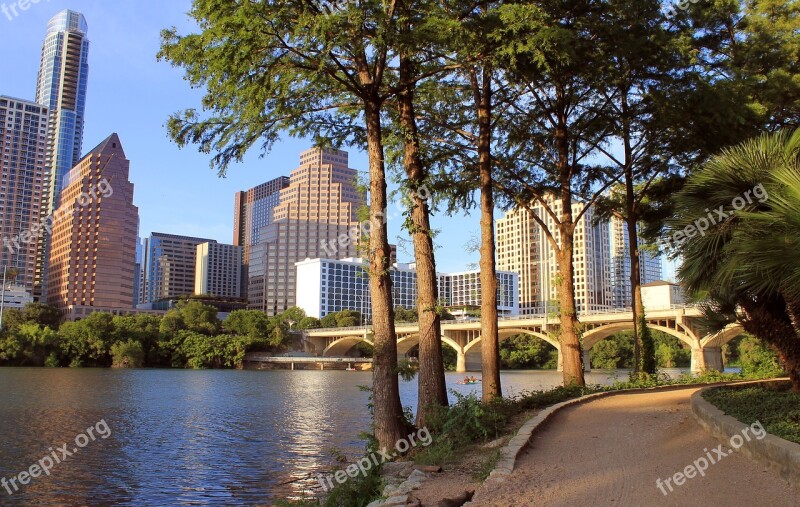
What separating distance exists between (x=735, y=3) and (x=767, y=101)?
3.88 m

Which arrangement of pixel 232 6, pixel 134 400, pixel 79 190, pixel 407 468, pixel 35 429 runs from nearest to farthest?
pixel 407 468
pixel 232 6
pixel 35 429
pixel 134 400
pixel 79 190

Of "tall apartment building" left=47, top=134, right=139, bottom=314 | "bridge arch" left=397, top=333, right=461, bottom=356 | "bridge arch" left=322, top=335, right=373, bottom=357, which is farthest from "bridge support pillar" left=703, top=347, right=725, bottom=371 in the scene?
"tall apartment building" left=47, top=134, right=139, bottom=314

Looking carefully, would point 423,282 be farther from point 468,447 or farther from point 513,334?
point 513,334

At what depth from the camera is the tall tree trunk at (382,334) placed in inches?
428

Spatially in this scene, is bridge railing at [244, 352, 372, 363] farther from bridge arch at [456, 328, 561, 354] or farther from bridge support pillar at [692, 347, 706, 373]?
bridge support pillar at [692, 347, 706, 373]

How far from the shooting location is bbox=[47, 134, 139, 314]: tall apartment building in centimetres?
9412

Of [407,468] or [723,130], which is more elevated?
[723,130]

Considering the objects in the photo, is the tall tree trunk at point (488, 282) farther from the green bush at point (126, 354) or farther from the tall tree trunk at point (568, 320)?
the green bush at point (126, 354)

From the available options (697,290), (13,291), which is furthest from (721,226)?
(13,291)

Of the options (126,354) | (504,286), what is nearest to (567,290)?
(126,354)

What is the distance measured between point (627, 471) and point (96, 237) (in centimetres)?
10727

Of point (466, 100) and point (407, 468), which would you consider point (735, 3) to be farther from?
point (407, 468)

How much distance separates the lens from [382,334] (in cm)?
1102

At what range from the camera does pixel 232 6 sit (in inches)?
388
